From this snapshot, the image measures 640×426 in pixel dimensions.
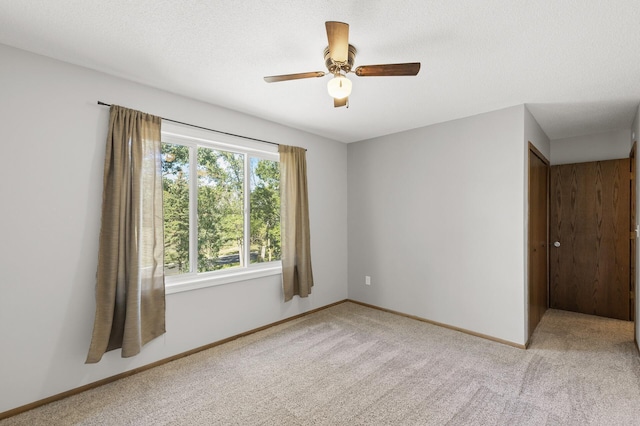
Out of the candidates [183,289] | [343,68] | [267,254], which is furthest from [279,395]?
[343,68]

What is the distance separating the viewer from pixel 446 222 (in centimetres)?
360

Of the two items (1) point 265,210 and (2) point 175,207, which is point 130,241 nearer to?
(2) point 175,207

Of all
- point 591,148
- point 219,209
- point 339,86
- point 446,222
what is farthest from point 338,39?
point 591,148

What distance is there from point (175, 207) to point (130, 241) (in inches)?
22.6

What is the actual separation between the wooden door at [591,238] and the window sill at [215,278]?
401 cm

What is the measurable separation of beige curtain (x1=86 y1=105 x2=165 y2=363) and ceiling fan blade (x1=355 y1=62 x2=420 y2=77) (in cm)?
Result: 189

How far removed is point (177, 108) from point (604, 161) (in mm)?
5228

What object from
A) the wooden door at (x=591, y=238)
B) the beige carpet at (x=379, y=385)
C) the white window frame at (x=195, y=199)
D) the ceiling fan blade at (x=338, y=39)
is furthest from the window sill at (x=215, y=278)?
the wooden door at (x=591, y=238)

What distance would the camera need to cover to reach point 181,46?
2008 mm

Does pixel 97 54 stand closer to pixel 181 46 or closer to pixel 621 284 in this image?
pixel 181 46

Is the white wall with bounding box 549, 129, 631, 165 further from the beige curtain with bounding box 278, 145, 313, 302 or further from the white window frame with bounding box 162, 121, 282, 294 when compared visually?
the white window frame with bounding box 162, 121, 282, 294

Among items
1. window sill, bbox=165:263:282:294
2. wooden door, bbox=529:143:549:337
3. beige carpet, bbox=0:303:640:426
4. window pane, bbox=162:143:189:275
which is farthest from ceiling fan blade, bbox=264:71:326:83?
wooden door, bbox=529:143:549:337

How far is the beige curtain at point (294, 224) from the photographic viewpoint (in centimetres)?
367

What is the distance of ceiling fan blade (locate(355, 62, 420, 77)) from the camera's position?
69.6 inches
